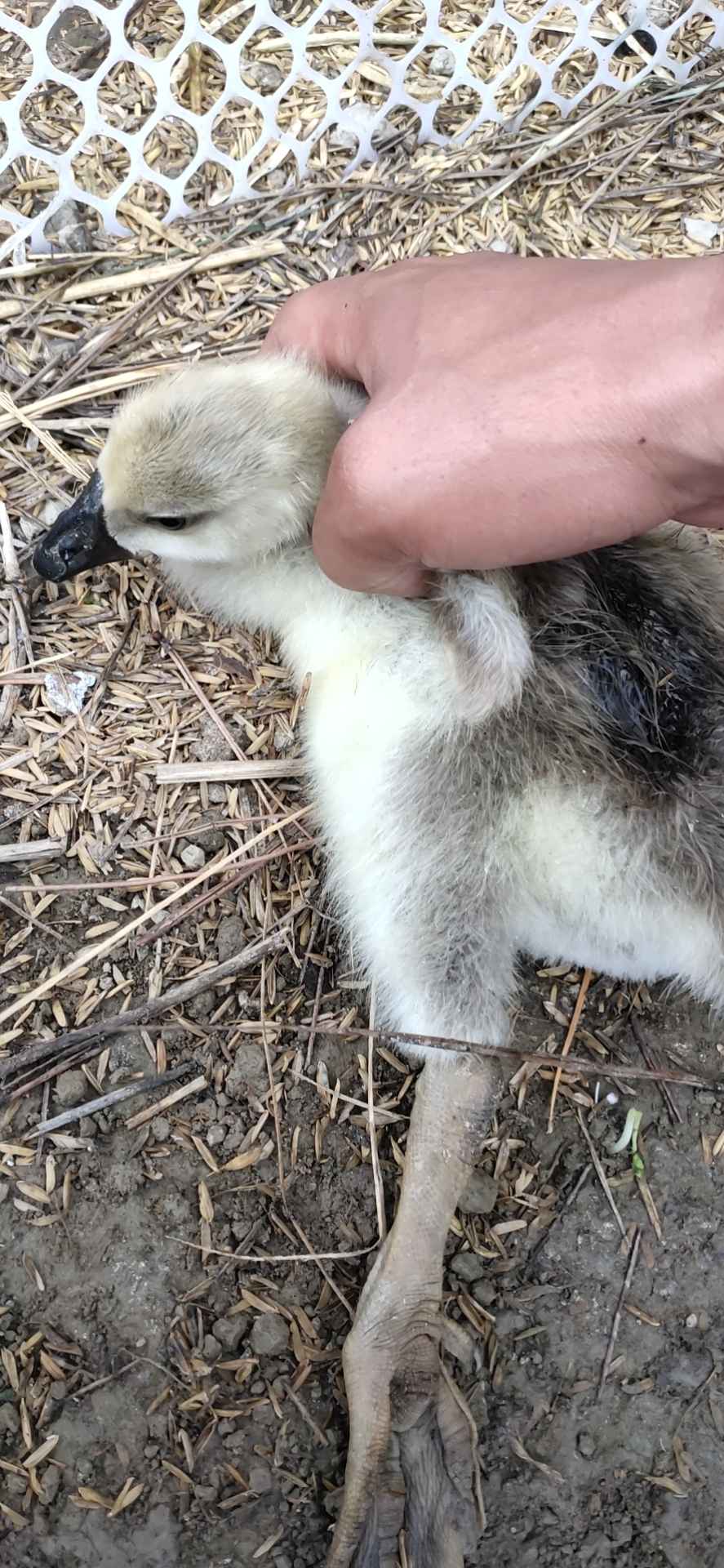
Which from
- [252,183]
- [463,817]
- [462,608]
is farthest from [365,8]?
[463,817]

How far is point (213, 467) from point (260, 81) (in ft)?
3.55

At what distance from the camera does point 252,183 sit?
1975mm

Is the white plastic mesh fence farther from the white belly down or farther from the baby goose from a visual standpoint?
the white belly down

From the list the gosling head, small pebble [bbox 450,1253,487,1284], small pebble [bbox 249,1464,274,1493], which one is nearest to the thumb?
the gosling head

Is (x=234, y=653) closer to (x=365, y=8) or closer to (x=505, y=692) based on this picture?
(x=505, y=692)

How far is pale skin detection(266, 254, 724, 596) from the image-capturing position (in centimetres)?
109

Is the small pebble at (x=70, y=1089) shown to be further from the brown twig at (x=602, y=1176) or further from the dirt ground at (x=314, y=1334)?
the brown twig at (x=602, y=1176)

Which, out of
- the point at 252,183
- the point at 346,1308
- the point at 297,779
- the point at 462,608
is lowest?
the point at 346,1308

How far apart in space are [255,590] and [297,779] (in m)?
0.30

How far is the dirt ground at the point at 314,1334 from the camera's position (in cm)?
142

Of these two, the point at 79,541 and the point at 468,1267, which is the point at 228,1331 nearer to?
the point at 468,1267

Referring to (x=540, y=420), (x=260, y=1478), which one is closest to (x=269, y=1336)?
(x=260, y=1478)

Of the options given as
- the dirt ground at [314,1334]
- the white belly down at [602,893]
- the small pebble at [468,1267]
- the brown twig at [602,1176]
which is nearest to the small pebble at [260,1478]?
the dirt ground at [314,1334]

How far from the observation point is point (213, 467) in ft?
4.73
